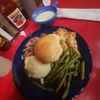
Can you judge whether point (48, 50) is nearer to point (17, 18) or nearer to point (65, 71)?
point (65, 71)

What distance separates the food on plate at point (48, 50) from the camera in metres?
0.73

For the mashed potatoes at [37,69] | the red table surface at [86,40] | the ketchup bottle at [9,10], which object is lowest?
the red table surface at [86,40]

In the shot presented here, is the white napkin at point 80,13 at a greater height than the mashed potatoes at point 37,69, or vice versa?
the mashed potatoes at point 37,69

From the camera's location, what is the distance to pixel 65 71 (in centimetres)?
72

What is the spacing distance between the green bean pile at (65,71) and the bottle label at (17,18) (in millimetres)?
338

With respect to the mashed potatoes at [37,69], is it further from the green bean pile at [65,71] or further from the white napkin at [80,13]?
the white napkin at [80,13]

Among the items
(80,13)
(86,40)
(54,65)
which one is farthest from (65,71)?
(80,13)

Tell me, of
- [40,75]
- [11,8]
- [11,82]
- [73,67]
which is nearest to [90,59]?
[73,67]

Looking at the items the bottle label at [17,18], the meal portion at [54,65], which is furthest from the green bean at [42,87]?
the bottle label at [17,18]

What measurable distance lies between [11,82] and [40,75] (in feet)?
0.54

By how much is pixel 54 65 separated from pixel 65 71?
0.05 m

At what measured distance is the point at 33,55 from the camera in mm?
791

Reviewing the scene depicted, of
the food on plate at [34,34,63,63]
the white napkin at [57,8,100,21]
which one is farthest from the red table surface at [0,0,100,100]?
the food on plate at [34,34,63,63]

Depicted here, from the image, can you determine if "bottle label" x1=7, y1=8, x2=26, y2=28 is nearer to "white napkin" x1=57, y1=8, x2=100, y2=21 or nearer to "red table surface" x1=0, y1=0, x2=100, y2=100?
"red table surface" x1=0, y1=0, x2=100, y2=100
